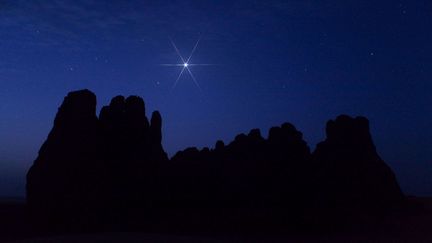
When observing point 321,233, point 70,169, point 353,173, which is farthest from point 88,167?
point 353,173

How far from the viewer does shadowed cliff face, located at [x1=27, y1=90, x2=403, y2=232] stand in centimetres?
5197

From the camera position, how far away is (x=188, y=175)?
75062mm

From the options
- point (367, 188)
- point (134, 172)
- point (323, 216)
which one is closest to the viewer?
point (134, 172)

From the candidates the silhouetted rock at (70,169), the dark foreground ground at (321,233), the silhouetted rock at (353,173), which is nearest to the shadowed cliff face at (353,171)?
the silhouetted rock at (353,173)

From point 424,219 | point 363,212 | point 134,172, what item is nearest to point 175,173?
point 134,172

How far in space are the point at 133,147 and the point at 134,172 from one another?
3107 millimetres

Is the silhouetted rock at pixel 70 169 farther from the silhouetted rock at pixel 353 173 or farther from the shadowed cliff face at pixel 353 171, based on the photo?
the shadowed cliff face at pixel 353 171

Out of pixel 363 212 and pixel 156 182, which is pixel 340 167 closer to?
Answer: pixel 363 212

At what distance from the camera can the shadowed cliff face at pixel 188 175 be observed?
52.0 metres

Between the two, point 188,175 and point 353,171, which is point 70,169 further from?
point 353,171

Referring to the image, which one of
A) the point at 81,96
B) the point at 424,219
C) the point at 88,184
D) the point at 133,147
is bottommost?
the point at 424,219

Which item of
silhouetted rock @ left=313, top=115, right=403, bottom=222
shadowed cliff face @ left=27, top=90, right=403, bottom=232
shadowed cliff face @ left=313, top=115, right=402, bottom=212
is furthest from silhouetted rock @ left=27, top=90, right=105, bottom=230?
shadowed cliff face @ left=313, top=115, right=402, bottom=212

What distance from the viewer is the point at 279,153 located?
7506cm

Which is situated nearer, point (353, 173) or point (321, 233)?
point (321, 233)
